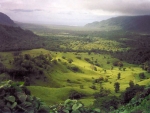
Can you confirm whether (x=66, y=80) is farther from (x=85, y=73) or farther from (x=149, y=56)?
(x=149, y=56)

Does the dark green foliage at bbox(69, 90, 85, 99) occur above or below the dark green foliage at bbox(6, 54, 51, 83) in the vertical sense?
below

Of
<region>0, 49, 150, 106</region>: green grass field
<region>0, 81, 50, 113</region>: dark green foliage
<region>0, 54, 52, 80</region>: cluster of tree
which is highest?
<region>0, 81, 50, 113</region>: dark green foliage

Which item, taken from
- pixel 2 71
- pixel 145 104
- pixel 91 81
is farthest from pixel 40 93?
pixel 145 104

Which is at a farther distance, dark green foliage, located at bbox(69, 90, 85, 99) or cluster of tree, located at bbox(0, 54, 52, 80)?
cluster of tree, located at bbox(0, 54, 52, 80)

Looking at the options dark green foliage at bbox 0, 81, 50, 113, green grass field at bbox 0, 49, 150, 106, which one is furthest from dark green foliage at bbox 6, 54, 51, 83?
dark green foliage at bbox 0, 81, 50, 113

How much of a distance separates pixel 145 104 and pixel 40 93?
137 feet

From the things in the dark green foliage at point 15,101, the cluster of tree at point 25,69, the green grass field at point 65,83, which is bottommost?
the green grass field at point 65,83

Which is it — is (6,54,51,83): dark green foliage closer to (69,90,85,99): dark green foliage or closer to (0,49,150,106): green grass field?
(0,49,150,106): green grass field

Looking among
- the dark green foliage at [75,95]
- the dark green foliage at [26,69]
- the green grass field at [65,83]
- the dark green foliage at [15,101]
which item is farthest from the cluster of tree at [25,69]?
the dark green foliage at [15,101]

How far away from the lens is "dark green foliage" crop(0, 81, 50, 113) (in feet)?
25.7

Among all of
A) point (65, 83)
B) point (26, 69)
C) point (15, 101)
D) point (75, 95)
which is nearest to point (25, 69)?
point (26, 69)

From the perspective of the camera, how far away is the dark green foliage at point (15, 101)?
25.7 ft

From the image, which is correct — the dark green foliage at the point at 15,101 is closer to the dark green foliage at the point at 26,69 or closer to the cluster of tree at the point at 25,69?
the cluster of tree at the point at 25,69

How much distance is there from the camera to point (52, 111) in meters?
9.04
